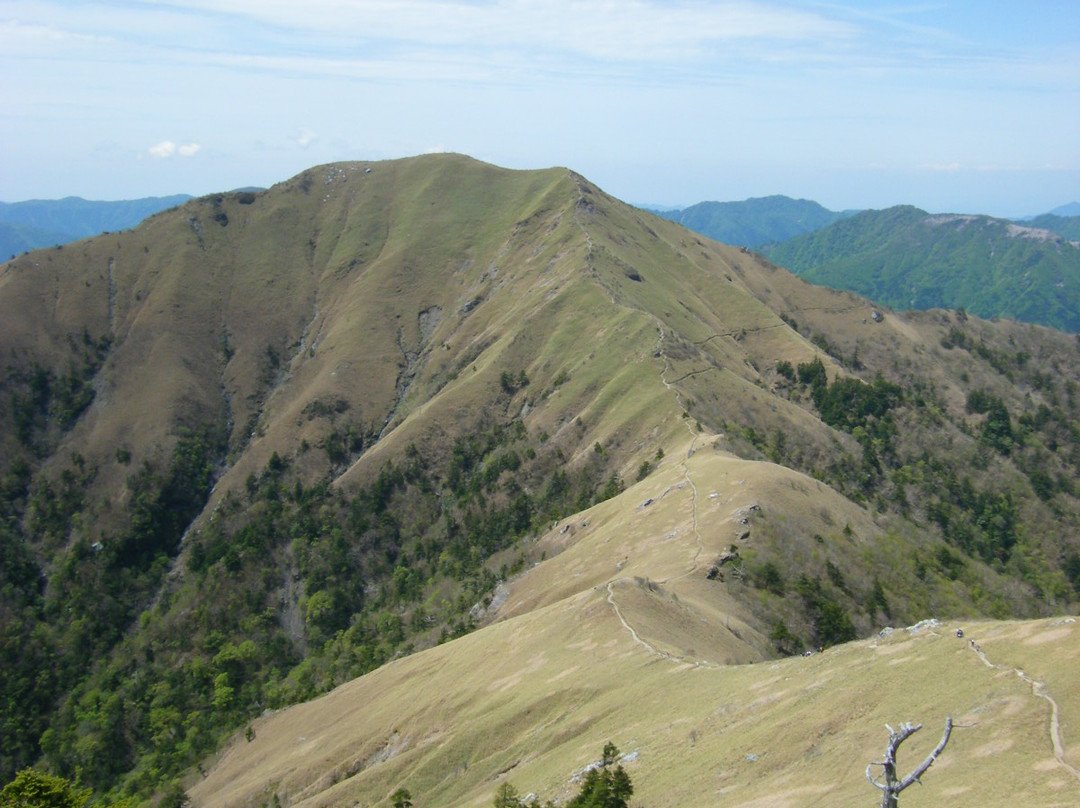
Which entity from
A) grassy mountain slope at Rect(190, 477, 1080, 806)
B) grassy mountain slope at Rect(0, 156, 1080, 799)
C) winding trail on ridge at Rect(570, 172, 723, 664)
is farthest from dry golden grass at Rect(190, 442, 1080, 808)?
grassy mountain slope at Rect(0, 156, 1080, 799)

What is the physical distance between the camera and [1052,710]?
29.7 meters

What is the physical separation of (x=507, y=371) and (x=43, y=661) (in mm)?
110868

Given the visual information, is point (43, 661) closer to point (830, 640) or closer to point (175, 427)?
point (175, 427)

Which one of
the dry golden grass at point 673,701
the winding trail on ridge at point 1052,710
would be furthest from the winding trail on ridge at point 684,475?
the winding trail on ridge at point 1052,710

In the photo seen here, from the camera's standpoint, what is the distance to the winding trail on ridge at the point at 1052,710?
2652 centimetres

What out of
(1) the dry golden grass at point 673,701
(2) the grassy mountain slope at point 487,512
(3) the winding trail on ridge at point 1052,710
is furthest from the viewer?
(2) the grassy mountain slope at point 487,512

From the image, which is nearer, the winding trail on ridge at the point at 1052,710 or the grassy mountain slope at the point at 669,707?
the winding trail on ridge at the point at 1052,710

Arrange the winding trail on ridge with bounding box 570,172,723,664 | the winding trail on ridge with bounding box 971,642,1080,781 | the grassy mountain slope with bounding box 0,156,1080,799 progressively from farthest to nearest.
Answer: the grassy mountain slope with bounding box 0,156,1080,799 < the winding trail on ridge with bounding box 570,172,723,664 < the winding trail on ridge with bounding box 971,642,1080,781

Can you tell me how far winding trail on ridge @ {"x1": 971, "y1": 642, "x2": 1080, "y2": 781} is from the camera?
2652cm

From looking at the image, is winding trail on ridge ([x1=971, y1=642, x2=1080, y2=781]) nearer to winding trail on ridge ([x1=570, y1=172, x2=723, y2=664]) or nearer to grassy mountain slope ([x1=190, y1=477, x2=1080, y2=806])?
grassy mountain slope ([x1=190, y1=477, x2=1080, y2=806])

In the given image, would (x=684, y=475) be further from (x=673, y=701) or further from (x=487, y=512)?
(x=673, y=701)

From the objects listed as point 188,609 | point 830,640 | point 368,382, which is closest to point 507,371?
point 368,382

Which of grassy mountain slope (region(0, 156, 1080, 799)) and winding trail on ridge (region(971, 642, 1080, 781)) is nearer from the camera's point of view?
winding trail on ridge (region(971, 642, 1080, 781))

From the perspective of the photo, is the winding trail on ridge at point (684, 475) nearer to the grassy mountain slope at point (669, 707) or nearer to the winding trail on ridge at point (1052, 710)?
the grassy mountain slope at point (669, 707)
